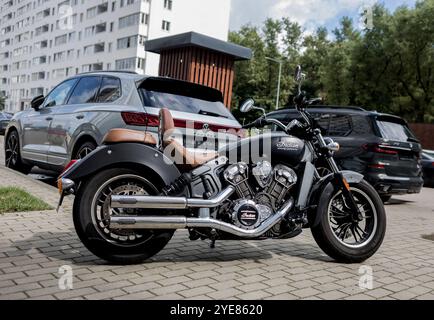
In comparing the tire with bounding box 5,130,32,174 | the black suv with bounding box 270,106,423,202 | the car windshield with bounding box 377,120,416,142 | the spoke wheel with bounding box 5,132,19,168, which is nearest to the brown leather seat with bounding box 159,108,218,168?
the black suv with bounding box 270,106,423,202

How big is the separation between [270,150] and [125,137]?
50.9 inches

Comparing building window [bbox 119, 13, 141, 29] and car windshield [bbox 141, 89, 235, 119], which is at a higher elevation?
building window [bbox 119, 13, 141, 29]

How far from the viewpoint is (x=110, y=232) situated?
414 centimetres

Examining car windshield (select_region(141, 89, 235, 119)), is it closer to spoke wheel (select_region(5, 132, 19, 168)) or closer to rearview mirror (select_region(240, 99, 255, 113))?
rearview mirror (select_region(240, 99, 255, 113))

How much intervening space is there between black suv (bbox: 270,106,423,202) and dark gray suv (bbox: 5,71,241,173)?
3367mm

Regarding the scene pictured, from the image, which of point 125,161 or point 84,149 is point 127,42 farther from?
point 125,161

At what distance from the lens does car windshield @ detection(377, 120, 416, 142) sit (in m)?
9.16

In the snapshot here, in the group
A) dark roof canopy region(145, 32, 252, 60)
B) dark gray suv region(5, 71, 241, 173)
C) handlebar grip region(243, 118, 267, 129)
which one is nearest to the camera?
handlebar grip region(243, 118, 267, 129)

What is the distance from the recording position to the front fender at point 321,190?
4.48 m

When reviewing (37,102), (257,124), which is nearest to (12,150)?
(37,102)

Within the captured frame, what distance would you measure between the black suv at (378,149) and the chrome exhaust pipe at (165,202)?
5.39 meters

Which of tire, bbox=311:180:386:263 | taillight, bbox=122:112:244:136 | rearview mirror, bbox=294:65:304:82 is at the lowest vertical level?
tire, bbox=311:180:386:263

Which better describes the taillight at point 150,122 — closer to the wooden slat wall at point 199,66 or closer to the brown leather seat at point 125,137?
the brown leather seat at point 125,137
